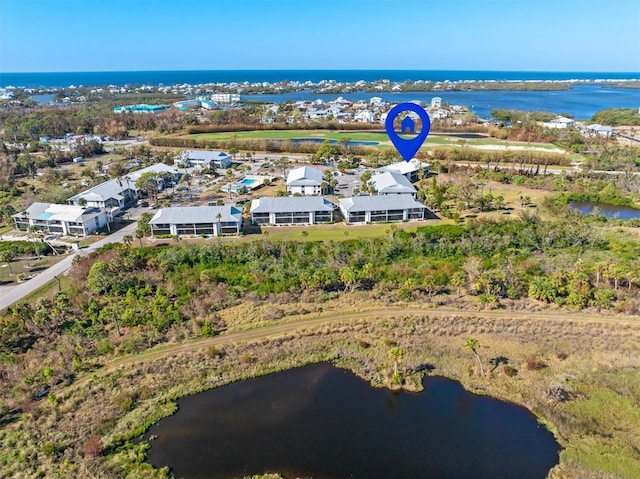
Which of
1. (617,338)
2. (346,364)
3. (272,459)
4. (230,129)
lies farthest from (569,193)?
(230,129)

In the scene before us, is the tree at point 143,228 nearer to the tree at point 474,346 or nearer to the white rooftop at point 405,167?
the tree at point 474,346

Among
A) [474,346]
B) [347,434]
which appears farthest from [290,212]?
[347,434]

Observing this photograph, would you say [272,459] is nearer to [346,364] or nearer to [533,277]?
[346,364]

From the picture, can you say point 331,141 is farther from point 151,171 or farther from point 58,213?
point 58,213

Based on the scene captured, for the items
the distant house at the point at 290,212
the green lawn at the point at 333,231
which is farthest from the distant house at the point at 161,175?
the green lawn at the point at 333,231

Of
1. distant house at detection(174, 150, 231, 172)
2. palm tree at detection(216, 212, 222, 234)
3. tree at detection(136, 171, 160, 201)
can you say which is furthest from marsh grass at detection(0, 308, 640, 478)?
distant house at detection(174, 150, 231, 172)
